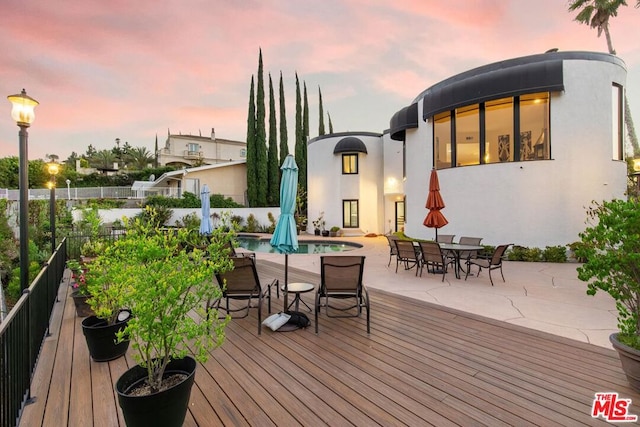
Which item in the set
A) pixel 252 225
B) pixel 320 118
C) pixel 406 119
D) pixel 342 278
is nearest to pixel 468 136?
pixel 406 119

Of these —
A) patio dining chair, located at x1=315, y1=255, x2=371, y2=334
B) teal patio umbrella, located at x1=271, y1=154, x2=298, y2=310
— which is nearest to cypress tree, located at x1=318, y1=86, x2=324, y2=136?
teal patio umbrella, located at x1=271, y1=154, x2=298, y2=310

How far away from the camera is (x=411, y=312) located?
4.81m

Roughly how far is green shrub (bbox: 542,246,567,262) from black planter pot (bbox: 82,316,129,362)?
1137cm

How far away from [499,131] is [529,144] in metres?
1.06

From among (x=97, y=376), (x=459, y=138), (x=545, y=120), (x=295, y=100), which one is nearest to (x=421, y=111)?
(x=459, y=138)

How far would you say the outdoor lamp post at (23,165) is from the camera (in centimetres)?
360

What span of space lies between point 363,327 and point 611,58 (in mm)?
12655

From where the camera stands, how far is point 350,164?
60.7 ft

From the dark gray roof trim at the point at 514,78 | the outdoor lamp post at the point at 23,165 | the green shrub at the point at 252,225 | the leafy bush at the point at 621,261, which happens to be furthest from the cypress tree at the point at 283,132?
the leafy bush at the point at 621,261

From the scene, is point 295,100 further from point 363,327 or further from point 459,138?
point 363,327

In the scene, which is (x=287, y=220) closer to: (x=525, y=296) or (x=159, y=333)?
(x=159, y=333)

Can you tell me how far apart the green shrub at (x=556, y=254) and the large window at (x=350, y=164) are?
11158mm

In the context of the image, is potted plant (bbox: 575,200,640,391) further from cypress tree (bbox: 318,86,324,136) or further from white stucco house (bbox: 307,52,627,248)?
cypress tree (bbox: 318,86,324,136)

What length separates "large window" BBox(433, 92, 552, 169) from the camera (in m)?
9.79
